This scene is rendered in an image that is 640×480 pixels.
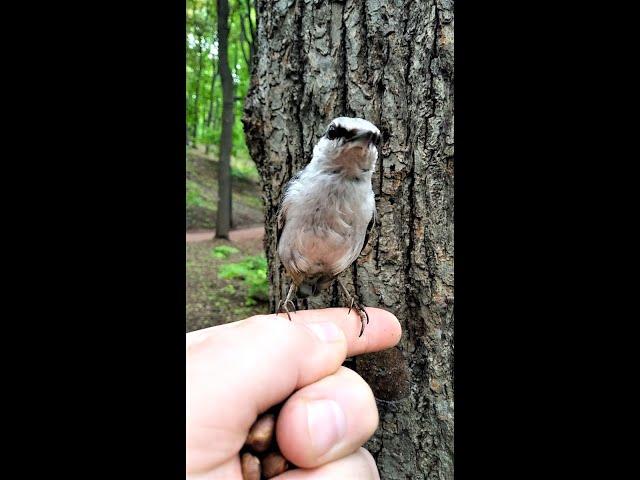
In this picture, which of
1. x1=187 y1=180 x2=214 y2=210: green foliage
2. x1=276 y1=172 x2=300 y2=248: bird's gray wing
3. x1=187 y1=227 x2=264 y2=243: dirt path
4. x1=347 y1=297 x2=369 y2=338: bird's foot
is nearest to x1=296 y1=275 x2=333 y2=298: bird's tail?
x1=347 y1=297 x2=369 y2=338: bird's foot

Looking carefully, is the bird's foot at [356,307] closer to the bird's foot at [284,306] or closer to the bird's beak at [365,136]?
the bird's foot at [284,306]

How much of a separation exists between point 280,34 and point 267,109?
32 cm

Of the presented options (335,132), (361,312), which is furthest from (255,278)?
(335,132)

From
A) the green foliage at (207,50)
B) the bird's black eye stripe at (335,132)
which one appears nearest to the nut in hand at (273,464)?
the bird's black eye stripe at (335,132)

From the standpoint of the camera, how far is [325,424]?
3.97 feet

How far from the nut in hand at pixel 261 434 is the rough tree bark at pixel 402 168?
60cm

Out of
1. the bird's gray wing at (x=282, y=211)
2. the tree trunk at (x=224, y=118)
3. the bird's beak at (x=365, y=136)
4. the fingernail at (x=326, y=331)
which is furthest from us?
the tree trunk at (x=224, y=118)

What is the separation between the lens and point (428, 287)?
1.63 m

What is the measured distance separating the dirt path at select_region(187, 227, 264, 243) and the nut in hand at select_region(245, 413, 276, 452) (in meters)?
10.9

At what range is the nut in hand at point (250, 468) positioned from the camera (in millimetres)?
1150

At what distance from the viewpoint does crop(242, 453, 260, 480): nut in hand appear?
115 centimetres

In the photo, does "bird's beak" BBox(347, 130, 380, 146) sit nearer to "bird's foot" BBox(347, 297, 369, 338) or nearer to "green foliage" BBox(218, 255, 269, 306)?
"bird's foot" BBox(347, 297, 369, 338)

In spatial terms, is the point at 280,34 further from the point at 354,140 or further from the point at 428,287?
the point at 428,287
